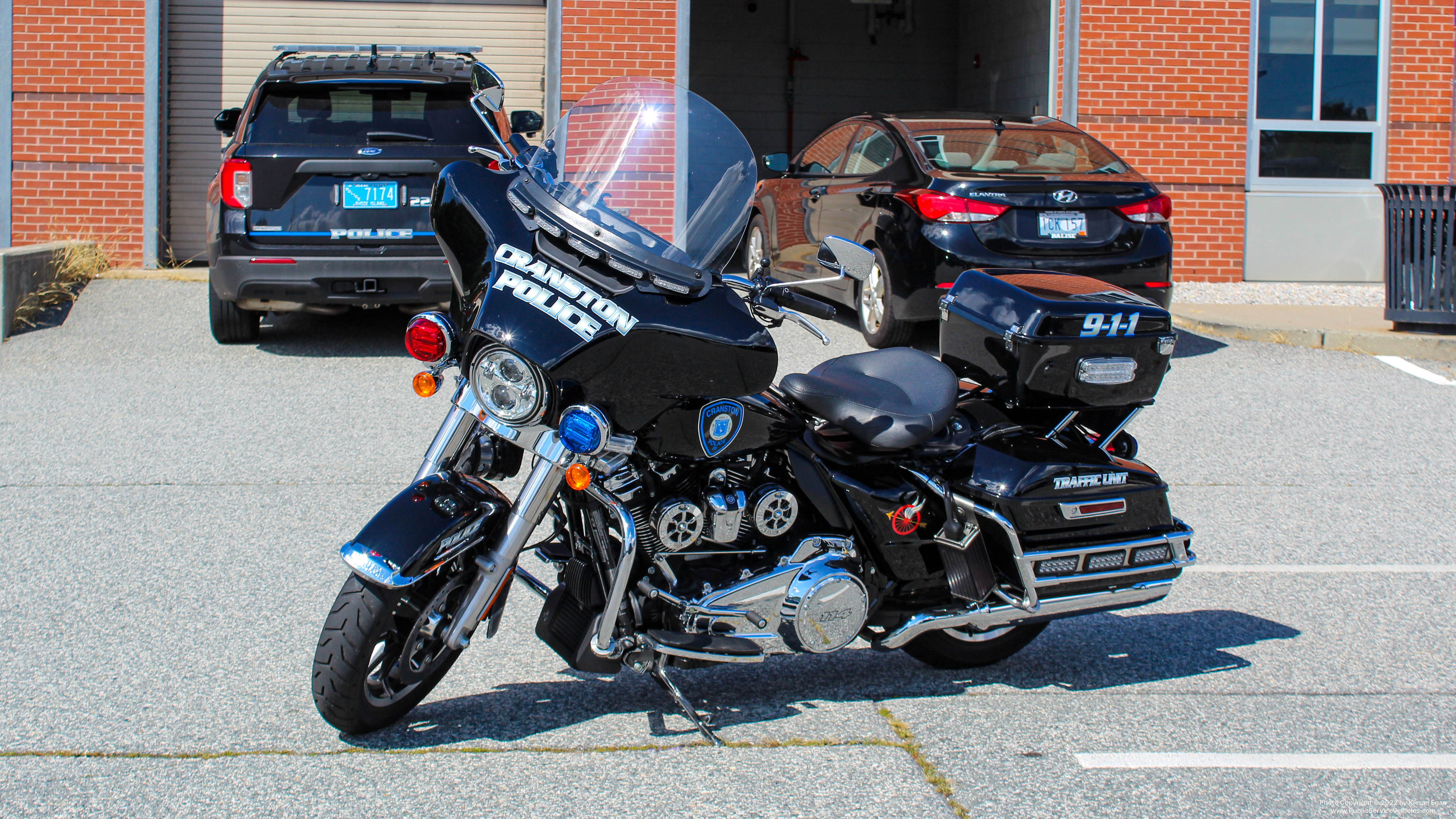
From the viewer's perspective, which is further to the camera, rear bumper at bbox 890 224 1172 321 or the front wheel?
rear bumper at bbox 890 224 1172 321

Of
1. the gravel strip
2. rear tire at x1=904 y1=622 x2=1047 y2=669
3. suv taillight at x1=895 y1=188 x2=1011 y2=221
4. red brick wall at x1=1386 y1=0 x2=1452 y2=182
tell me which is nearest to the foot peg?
rear tire at x1=904 y1=622 x2=1047 y2=669

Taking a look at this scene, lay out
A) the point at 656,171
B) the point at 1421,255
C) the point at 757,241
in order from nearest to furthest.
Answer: the point at 656,171, the point at 1421,255, the point at 757,241

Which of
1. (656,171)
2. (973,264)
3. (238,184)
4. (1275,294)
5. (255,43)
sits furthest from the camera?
(255,43)

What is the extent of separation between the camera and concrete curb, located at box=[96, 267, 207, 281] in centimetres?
1195

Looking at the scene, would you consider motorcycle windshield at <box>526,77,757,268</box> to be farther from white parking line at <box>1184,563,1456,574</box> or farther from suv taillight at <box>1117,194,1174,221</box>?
suv taillight at <box>1117,194,1174,221</box>

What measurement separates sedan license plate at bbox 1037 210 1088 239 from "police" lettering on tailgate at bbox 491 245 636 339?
238 inches

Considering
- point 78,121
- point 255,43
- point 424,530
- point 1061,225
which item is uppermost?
point 255,43

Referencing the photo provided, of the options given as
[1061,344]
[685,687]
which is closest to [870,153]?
[1061,344]

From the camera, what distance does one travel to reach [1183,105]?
13.6 meters

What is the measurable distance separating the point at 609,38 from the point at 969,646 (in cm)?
979

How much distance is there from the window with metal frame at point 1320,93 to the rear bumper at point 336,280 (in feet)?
28.8

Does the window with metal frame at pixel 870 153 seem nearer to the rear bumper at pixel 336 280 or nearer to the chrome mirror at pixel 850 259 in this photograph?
the rear bumper at pixel 336 280

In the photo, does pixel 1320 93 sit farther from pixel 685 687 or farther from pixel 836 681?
pixel 685 687

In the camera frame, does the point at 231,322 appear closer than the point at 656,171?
No
